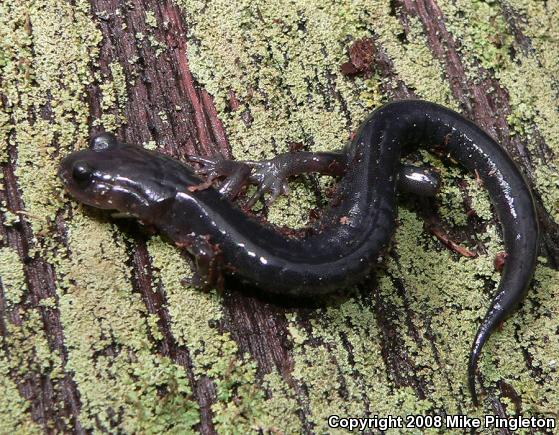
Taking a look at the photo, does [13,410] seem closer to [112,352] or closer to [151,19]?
[112,352]

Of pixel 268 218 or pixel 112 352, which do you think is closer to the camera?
pixel 112 352

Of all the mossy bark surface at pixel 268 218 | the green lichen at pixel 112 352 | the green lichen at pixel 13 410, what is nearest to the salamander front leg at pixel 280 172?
the mossy bark surface at pixel 268 218

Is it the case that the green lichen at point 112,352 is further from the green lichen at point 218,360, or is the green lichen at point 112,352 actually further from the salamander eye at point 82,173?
the salamander eye at point 82,173

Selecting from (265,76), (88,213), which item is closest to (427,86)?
(265,76)

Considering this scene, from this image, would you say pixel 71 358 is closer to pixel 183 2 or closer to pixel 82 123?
pixel 82 123
